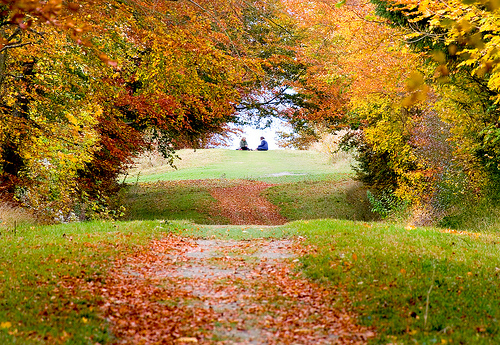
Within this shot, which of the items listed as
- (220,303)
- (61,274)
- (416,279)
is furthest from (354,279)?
(61,274)

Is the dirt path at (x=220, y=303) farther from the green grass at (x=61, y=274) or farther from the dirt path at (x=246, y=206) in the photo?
the dirt path at (x=246, y=206)

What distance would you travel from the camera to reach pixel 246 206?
25328 millimetres

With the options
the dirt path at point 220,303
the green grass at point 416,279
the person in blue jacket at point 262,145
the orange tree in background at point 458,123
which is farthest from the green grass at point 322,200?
the person in blue jacket at point 262,145

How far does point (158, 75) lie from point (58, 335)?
10123mm

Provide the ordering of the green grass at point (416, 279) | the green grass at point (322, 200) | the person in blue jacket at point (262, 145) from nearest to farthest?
the green grass at point (416, 279), the green grass at point (322, 200), the person in blue jacket at point (262, 145)

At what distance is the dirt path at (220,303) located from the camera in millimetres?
5668

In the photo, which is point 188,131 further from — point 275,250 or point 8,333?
point 8,333

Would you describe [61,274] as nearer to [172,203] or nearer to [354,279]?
[354,279]


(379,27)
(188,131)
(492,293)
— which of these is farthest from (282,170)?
(492,293)

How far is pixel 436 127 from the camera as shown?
16703 millimetres

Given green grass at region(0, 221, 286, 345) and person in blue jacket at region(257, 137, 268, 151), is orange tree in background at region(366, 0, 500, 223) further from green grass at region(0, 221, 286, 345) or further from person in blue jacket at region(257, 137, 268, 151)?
person in blue jacket at region(257, 137, 268, 151)

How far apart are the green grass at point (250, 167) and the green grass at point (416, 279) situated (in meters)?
22.9

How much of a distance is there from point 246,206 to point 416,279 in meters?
18.3

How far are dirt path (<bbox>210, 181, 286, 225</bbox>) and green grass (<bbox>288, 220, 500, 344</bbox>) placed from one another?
12211 millimetres
